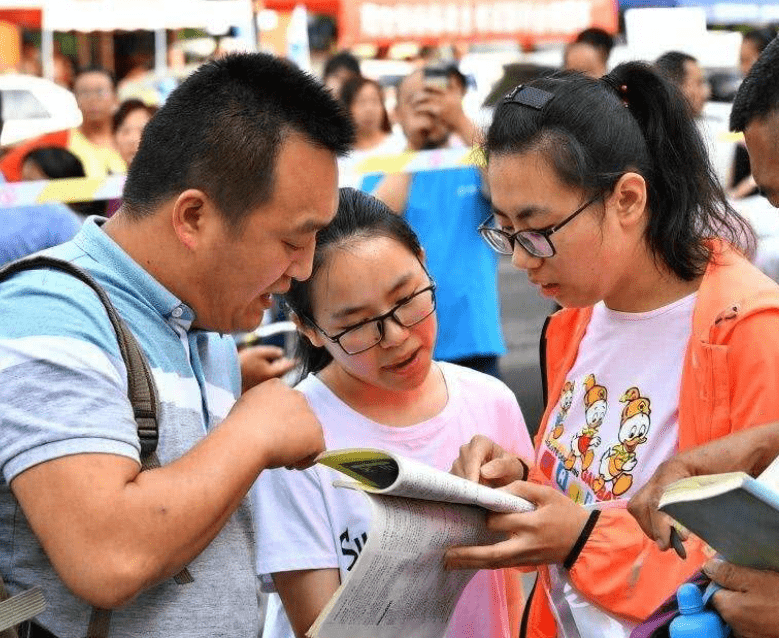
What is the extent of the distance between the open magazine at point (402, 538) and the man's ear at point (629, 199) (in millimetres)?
624

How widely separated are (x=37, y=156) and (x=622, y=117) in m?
4.66

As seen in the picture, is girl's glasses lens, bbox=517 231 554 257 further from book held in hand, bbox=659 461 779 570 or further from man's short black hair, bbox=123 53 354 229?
book held in hand, bbox=659 461 779 570

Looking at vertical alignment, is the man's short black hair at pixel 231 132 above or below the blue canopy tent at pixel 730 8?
above

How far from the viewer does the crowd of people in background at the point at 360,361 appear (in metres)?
1.86

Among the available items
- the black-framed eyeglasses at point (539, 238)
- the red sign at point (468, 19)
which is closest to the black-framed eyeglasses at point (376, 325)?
the black-framed eyeglasses at point (539, 238)

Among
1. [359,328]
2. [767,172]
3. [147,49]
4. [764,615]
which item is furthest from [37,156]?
[147,49]

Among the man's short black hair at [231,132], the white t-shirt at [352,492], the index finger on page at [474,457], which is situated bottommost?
the white t-shirt at [352,492]

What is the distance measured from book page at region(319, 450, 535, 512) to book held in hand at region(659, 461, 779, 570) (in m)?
0.41

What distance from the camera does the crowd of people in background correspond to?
1.86 m

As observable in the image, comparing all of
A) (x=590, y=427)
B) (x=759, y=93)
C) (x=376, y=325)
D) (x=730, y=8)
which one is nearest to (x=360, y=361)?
(x=376, y=325)

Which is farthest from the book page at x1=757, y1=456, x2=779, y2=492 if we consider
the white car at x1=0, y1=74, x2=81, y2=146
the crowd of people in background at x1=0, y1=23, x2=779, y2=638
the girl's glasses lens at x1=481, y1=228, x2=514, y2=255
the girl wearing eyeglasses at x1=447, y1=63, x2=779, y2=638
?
the white car at x1=0, y1=74, x2=81, y2=146

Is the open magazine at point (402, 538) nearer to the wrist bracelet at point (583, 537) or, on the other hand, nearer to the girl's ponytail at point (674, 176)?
the wrist bracelet at point (583, 537)

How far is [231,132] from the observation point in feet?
6.98

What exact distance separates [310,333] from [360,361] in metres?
0.17
